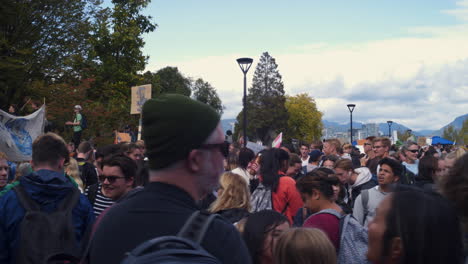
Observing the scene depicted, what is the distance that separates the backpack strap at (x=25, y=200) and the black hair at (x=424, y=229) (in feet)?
9.73

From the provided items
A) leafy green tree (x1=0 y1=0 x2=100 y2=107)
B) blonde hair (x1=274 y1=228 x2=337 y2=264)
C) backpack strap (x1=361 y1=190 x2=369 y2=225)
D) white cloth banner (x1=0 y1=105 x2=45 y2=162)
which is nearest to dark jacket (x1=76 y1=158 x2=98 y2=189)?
white cloth banner (x1=0 y1=105 x2=45 y2=162)

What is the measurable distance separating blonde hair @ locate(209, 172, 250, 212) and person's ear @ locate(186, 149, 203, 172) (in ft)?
10.3

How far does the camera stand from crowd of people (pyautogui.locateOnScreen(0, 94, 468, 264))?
1.89 meters

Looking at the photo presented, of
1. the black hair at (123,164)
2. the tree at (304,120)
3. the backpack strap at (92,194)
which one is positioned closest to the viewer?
the black hair at (123,164)

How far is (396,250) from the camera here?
207 centimetres

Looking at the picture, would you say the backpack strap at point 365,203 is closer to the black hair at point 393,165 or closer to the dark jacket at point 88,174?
the black hair at point 393,165

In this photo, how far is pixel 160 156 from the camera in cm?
204

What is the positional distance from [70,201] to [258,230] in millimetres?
1657

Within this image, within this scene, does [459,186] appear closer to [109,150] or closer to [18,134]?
[109,150]

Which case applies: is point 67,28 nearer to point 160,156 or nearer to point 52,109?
point 52,109

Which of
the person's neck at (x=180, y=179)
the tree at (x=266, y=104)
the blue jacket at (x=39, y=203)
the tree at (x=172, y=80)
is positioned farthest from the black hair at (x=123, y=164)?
the tree at (x=266, y=104)

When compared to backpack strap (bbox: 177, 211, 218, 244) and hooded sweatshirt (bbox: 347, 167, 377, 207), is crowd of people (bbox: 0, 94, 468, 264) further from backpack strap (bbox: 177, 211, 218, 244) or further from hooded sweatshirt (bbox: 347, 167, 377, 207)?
hooded sweatshirt (bbox: 347, 167, 377, 207)

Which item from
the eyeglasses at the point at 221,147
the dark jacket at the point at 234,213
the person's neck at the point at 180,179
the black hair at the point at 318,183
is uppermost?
the eyeglasses at the point at 221,147

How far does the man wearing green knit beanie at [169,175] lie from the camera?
1910 mm
